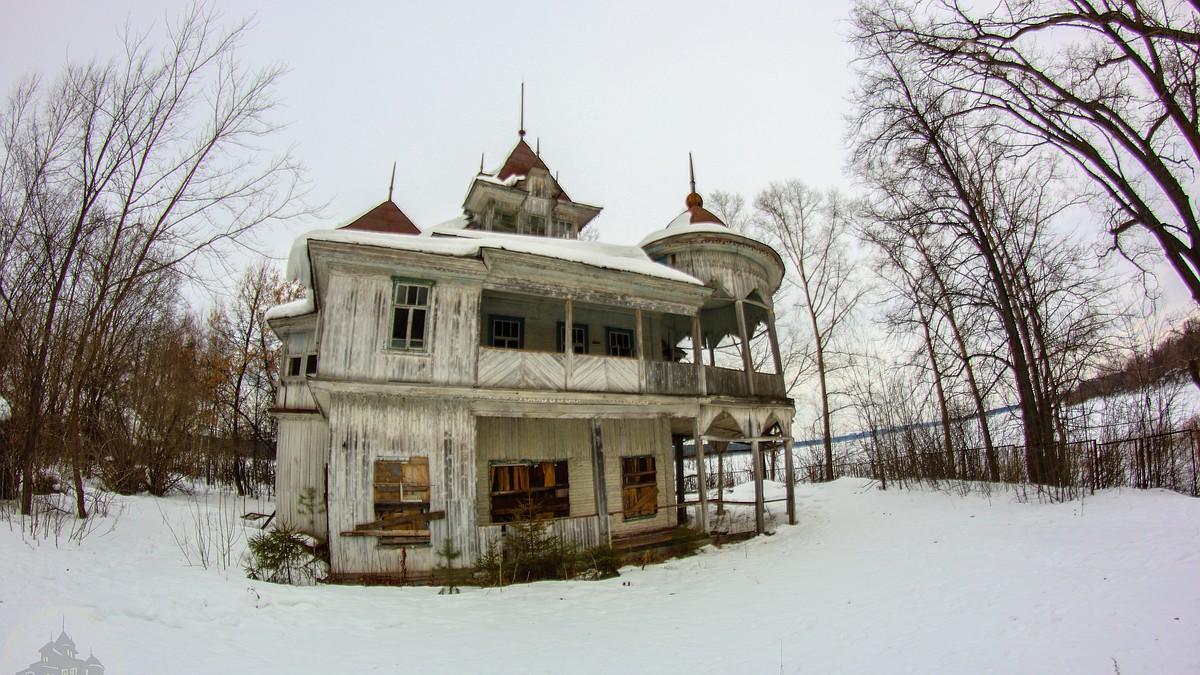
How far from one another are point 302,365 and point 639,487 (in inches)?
442

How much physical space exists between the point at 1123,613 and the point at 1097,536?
443 centimetres

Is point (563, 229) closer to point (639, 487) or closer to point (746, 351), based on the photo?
point (746, 351)

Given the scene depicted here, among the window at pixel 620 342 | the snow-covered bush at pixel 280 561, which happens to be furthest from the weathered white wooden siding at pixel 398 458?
the window at pixel 620 342

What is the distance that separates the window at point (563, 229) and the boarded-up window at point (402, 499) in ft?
34.1

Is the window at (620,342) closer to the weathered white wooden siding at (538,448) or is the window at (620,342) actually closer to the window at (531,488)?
the weathered white wooden siding at (538,448)

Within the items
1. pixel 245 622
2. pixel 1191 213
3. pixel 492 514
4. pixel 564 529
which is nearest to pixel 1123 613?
pixel 1191 213

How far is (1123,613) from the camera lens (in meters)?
6.43

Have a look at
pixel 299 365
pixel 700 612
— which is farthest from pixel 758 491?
pixel 299 365

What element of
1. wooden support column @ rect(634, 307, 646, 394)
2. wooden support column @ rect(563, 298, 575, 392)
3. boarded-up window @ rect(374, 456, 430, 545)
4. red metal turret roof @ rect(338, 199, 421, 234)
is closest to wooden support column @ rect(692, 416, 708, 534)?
wooden support column @ rect(634, 307, 646, 394)

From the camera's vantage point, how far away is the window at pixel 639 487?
51.1 feet

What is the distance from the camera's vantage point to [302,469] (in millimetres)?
16094

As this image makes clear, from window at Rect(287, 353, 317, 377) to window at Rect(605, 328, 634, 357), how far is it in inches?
360

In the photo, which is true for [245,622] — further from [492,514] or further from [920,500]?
[920,500]

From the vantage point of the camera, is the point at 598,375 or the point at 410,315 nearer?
the point at 410,315
